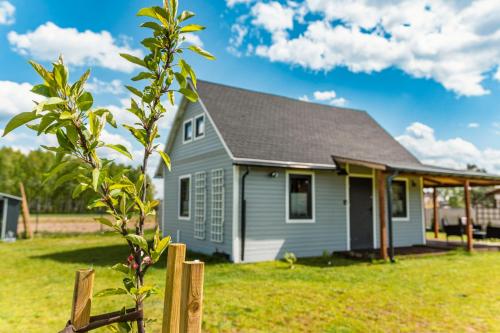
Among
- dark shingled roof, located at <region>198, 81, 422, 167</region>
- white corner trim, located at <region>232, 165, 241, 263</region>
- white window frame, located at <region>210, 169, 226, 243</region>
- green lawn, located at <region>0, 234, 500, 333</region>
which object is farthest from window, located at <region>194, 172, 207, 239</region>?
green lawn, located at <region>0, 234, 500, 333</region>

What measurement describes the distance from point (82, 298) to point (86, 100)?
751 millimetres

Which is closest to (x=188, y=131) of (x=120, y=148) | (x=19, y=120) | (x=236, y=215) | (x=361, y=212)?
(x=236, y=215)

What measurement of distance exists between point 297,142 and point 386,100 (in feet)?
27.5

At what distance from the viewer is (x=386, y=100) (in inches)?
669

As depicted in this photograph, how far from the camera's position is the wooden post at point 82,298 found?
1249 millimetres

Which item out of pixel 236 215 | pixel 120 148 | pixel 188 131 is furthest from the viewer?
pixel 188 131

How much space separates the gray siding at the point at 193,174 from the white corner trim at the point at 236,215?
0.78 feet

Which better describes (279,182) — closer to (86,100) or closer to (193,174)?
(193,174)

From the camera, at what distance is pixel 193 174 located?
11859 millimetres

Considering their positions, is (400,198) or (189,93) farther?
(400,198)

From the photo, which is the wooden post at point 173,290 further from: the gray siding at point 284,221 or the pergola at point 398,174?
the pergola at point 398,174

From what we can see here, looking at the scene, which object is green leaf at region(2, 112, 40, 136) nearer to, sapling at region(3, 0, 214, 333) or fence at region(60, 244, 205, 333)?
sapling at region(3, 0, 214, 333)

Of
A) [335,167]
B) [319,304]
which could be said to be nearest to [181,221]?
[335,167]

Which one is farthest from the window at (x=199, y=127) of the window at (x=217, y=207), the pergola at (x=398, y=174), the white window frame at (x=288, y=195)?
the pergola at (x=398, y=174)
